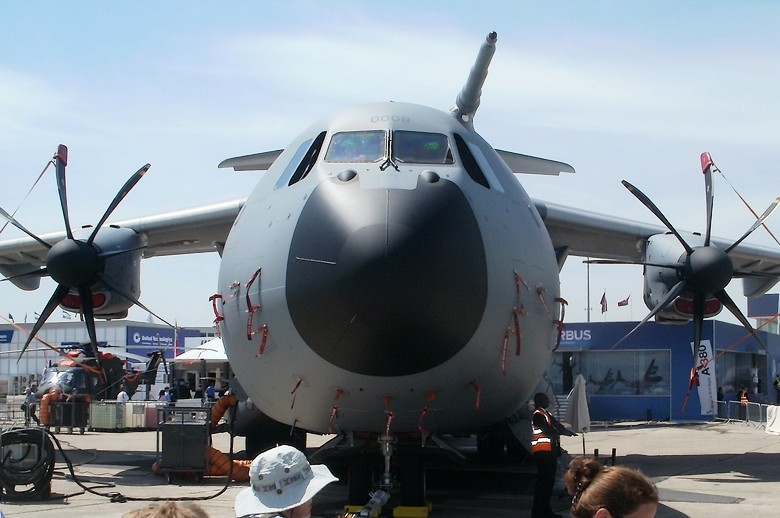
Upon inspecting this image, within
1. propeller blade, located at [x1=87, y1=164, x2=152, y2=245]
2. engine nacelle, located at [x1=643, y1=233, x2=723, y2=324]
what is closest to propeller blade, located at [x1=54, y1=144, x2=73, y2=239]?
propeller blade, located at [x1=87, y1=164, x2=152, y2=245]

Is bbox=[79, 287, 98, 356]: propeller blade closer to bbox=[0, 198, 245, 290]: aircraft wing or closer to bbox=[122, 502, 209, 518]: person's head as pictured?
bbox=[0, 198, 245, 290]: aircraft wing

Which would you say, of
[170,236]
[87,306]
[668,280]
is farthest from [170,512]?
[170,236]

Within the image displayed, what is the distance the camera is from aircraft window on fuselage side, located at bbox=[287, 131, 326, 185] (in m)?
9.27

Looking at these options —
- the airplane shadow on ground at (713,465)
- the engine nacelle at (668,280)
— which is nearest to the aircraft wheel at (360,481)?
the airplane shadow on ground at (713,465)

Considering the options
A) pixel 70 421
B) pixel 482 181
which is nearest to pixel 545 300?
pixel 482 181

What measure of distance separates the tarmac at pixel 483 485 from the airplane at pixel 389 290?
134 cm

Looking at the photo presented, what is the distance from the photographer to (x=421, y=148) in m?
9.34

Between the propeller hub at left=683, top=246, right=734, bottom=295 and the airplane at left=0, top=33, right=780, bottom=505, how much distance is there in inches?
141

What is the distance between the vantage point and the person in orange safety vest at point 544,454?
9148 millimetres

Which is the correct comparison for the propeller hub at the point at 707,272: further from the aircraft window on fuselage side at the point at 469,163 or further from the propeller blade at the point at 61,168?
the propeller blade at the point at 61,168

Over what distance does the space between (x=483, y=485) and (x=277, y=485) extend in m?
9.18

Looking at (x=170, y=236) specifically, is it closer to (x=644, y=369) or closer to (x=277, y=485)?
(x=277, y=485)

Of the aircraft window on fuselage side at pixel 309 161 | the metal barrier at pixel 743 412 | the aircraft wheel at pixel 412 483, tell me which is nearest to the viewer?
the aircraft wheel at pixel 412 483

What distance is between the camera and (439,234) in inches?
304
